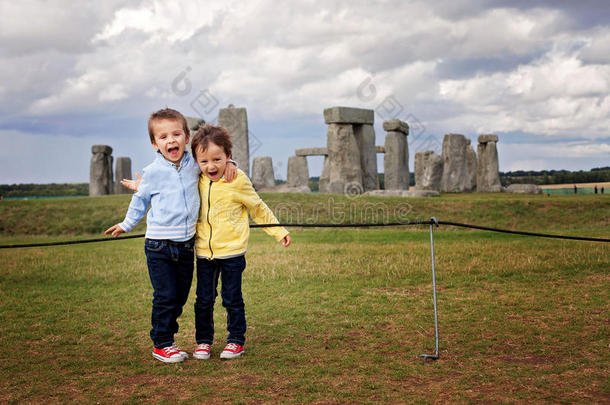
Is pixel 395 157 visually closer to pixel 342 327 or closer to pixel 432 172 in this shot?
pixel 432 172

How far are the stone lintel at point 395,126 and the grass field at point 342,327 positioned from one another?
11.9 m

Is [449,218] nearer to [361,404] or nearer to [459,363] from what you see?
[459,363]

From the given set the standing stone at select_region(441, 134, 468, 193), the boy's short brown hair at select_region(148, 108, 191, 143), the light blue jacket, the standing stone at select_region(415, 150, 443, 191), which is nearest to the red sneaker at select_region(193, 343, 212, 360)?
the light blue jacket

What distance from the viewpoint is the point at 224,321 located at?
18.8 feet

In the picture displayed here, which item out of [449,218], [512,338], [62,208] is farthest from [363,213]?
[512,338]

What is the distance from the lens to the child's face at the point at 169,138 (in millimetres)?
4340

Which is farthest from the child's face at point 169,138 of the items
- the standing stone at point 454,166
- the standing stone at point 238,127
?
the standing stone at point 454,166

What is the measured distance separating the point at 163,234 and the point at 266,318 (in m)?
1.85

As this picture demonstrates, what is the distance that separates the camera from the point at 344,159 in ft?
67.5

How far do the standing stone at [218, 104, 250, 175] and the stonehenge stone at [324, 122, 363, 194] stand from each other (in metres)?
3.45

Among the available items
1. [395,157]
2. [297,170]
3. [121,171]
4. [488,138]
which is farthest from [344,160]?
[121,171]

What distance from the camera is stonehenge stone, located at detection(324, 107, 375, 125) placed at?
20337 millimetres

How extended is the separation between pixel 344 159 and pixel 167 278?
1652 cm

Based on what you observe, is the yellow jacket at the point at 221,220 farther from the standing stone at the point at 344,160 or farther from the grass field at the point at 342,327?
the standing stone at the point at 344,160
